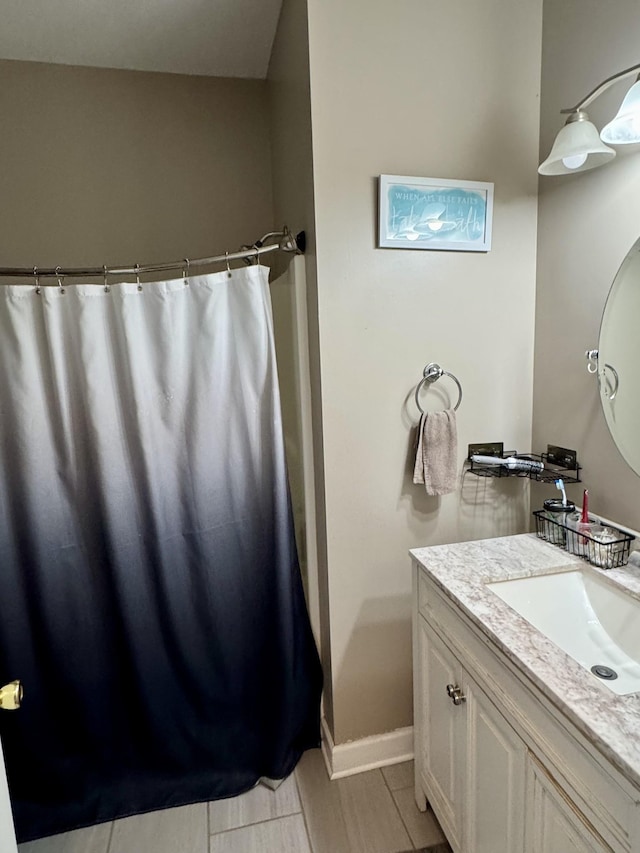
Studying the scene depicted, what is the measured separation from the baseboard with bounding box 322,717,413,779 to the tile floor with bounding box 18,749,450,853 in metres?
0.04

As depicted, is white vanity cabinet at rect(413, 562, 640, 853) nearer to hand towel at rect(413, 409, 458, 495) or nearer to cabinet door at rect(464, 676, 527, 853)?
cabinet door at rect(464, 676, 527, 853)

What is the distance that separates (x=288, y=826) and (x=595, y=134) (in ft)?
7.02

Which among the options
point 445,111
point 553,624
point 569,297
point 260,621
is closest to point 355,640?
point 260,621

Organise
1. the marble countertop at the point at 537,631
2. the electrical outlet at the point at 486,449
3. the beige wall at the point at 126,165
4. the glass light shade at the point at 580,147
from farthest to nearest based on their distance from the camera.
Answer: the beige wall at the point at 126,165
the electrical outlet at the point at 486,449
the glass light shade at the point at 580,147
the marble countertop at the point at 537,631

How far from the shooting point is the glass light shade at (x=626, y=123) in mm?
1066

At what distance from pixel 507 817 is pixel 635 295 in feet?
4.05

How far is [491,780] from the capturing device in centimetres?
101

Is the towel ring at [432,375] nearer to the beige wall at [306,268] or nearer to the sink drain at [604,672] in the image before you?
the beige wall at [306,268]

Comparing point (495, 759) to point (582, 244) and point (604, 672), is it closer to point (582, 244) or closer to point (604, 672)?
point (604, 672)

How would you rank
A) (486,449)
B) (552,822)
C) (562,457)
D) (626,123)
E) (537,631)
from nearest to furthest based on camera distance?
(552,822), (537,631), (626,123), (562,457), (486,449)

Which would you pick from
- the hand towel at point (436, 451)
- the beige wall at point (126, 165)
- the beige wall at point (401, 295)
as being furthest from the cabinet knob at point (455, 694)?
the beige wall at point (126, 165)

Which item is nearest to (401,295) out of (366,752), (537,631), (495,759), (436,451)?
(436,451)

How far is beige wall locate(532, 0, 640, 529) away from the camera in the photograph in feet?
3.99

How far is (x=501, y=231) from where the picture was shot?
152 cm
